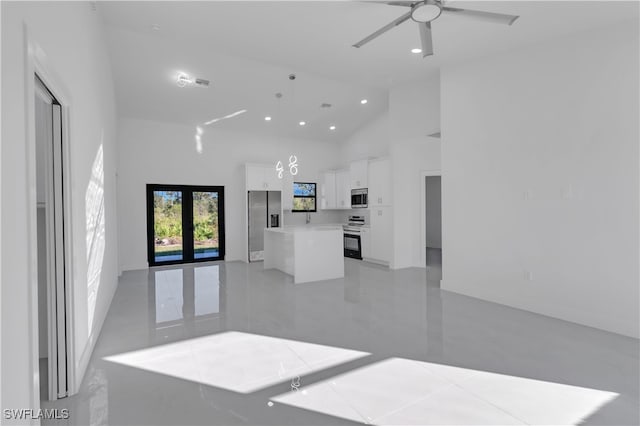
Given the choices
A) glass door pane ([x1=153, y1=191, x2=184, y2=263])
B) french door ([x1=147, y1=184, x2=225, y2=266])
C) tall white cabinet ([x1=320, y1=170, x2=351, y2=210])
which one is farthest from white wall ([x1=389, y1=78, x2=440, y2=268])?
glass door pane ([x1=153, y1=191, x2=184, y2=263])

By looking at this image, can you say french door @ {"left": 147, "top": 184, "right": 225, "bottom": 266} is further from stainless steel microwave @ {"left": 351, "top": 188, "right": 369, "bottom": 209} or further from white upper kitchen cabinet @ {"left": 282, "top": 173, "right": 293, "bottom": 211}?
stainless steel microwave @ {"left": 351, "top": 188, "right": 369, "bottom": 209}

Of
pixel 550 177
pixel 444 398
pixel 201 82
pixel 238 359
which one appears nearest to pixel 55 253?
pixel 238 359

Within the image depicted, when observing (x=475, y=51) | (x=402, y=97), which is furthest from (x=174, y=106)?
(x=475, y=51)

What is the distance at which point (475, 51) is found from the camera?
4.56 m

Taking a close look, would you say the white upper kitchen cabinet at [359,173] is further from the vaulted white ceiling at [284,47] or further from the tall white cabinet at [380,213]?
the vaulted white ceiling at [284,47]

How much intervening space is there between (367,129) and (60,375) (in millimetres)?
7764

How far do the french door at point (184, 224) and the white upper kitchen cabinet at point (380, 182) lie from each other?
143 inches

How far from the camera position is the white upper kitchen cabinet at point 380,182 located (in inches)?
285

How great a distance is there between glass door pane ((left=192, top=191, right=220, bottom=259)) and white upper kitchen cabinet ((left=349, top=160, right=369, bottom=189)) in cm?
339

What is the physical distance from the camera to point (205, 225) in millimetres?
7883

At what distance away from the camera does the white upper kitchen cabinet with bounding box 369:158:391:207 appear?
7.23 m

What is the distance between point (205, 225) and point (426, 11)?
6.48 m

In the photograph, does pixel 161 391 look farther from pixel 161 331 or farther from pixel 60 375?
pixel 161 331

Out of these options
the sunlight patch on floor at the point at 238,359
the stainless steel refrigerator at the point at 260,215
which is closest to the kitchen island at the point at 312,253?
the stainless steel refrigerator at the point at 260,215
